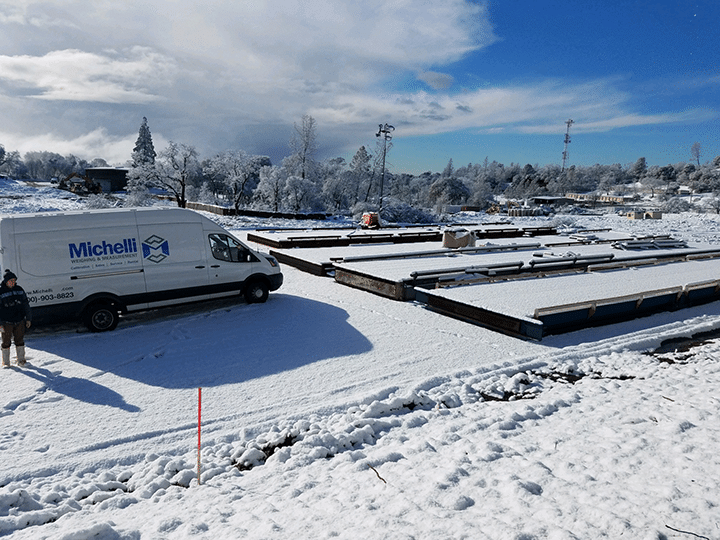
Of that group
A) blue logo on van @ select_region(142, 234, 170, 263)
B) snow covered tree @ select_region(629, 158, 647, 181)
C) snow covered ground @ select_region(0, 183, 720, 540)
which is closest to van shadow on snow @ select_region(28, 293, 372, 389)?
snow covered ground @ select_region(0, 183, 720, 540)

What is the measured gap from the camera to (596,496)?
4.46 m

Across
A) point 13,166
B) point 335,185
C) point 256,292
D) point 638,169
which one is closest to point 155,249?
point 256,292

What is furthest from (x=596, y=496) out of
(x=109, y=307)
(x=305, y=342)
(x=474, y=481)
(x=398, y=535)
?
(x=109, y=307)

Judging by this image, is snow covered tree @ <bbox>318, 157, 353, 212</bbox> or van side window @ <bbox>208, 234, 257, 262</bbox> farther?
snow covered tree @ <bbox>318, 157, 353, 212</bbox>

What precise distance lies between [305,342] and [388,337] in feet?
5.89

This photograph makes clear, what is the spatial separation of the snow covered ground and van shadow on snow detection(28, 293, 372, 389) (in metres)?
0.06

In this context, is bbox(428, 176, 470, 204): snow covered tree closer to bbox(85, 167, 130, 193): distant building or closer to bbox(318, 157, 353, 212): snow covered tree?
bbox(318, 157, 353, 212): snow covered tree

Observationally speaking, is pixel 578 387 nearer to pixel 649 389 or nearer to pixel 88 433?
pixel 649 389

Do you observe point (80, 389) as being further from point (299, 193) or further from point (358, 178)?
point (358, 178)

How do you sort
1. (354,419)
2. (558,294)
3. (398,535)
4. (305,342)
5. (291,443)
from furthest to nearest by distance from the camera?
(558,294) → (305,342) → (354,419) → (291,443) → (398,535)

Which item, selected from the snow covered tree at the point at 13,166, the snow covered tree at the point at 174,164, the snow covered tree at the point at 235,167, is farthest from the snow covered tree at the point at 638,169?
the snow covered tree at the point at 13,166

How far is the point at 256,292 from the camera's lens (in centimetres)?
1155

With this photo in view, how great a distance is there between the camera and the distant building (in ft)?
280

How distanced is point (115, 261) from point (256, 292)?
3.34 meters
